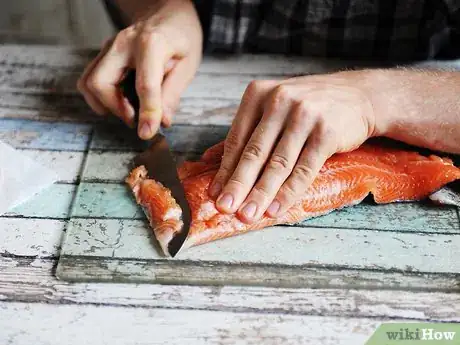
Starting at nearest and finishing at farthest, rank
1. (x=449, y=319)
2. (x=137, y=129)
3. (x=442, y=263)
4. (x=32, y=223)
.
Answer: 1. (x=449, y=319)
2. (x=442, y=263)
3. (x=32, y=223)
4. (x=137, y=129)

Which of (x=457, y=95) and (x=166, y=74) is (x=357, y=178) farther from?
(x=166, y=74)

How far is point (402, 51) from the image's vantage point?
2055 millimetres

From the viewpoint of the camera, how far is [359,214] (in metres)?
1.54

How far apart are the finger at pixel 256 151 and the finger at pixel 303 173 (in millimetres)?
76

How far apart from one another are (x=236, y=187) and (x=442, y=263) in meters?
0.52

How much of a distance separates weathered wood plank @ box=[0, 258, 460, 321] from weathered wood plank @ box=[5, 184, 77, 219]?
0.22 metres

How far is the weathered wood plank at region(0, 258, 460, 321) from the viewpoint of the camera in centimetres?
131

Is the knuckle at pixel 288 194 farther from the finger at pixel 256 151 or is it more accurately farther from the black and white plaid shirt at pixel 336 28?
the black and white plaid shirt at pixel 336 28

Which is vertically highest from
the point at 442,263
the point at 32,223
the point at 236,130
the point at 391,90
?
the point at 391,90

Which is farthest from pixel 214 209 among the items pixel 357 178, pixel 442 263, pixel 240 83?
pixel 240 83

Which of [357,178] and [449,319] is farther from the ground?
[357,178]

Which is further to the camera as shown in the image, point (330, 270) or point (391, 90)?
point (391, 90)

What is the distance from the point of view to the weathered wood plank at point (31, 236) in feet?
4.76

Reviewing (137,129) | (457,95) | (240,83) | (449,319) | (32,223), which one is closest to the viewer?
(449,319)
